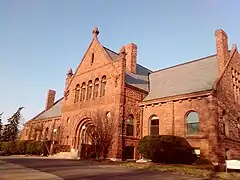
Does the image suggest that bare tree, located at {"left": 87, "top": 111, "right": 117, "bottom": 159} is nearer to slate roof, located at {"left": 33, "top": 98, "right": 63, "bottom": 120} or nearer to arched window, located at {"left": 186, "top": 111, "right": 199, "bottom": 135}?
arched window, located at {"left": 186, "top": 111, "right": 199, "bottom": 135}

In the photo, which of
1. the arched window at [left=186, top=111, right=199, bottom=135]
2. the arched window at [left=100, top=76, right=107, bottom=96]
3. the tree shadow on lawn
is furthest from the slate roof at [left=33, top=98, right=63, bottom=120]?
the tree shadow on lawn

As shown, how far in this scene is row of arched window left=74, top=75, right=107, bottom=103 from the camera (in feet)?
81.3

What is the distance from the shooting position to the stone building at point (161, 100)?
62.0 ft

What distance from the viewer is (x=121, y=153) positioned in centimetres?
2055

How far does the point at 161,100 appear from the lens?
22.2 meters

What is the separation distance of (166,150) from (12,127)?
44885mm

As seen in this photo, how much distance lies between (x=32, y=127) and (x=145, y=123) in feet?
81.4

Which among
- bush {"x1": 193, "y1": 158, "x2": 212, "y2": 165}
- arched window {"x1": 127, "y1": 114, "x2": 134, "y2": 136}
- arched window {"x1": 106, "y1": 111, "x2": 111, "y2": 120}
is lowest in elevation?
bush {"x1": 193, "y1": 158, "x2": 212, "y2": 165}

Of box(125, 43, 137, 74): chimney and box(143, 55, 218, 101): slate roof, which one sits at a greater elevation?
box(125, 43, 137, 74): chimney

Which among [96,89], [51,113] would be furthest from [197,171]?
[51,113]

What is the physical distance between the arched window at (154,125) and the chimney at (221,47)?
25.9 feet

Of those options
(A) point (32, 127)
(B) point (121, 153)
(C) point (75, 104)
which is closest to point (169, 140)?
(B) point (121, 153)

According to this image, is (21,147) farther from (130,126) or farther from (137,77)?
(137,77)

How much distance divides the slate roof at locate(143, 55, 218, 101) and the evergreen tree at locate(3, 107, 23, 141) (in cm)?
3785
